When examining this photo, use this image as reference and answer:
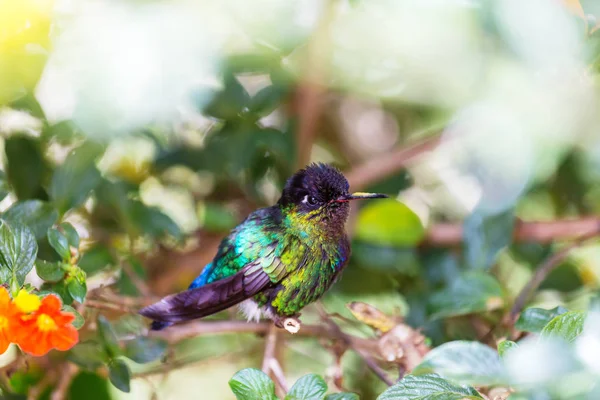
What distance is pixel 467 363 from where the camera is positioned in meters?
0.85

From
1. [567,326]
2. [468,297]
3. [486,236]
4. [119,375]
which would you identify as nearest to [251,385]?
[119,375]

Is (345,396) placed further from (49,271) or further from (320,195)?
(49,271)

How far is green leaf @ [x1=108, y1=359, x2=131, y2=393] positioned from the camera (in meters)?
1.28

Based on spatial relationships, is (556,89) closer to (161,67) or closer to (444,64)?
(444,64)

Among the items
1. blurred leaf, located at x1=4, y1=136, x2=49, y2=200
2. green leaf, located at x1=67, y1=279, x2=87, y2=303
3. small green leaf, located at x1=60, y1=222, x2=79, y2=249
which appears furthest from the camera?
blurred leaf, located at x1=4, y1=136, x2=49, y2=200

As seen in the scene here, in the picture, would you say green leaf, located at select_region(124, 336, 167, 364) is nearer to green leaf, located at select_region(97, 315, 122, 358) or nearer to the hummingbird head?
green leaf, located at select_region(97, 315, 122, 358)

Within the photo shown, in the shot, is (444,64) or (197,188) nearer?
(444,64)

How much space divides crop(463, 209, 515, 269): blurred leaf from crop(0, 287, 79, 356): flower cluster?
1.04m

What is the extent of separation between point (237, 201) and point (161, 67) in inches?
28.3

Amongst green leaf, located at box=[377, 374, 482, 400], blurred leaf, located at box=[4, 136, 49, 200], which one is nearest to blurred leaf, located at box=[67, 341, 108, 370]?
blurred leaf, located at box=[4, 136, 49, 200]

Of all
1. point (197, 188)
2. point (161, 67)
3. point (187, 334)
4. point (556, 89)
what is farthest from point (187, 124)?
point (556, 89)

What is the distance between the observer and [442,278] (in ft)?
6.30

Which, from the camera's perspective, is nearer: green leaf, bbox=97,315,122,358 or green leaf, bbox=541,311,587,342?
green leaf, bbox=541,311,587,342

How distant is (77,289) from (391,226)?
98 cm
